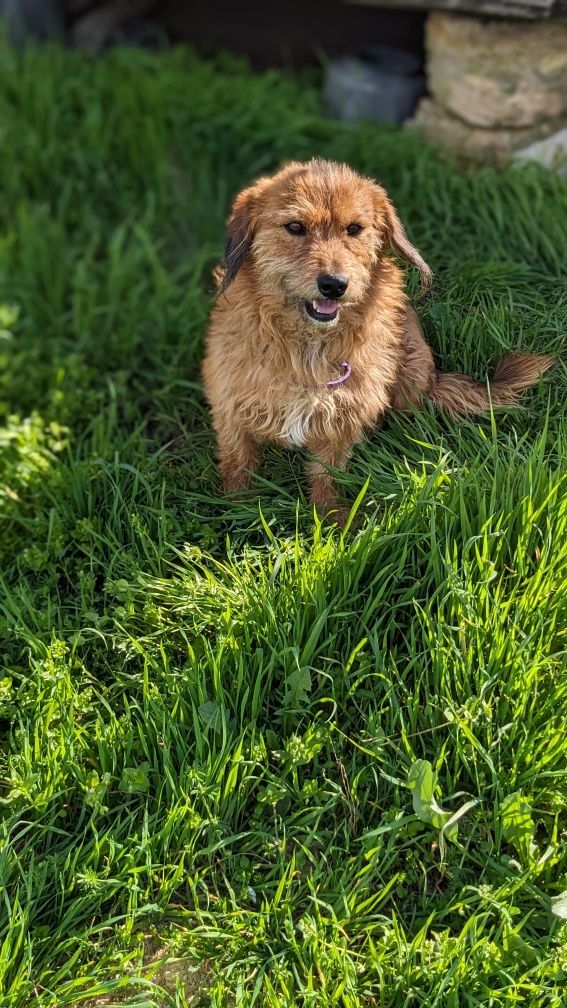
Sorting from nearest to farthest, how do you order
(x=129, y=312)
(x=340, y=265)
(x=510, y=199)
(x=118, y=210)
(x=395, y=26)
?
(x=340, y=265) < (x=510, y=199) < (x=129, y=312) < (x=118, y=210) < (x=395, y=26)

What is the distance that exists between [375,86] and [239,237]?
2.89m

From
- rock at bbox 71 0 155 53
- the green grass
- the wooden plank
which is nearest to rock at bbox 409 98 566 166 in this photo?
the wooden plank

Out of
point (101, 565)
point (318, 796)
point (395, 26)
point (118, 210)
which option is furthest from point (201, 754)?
point (395, 26)

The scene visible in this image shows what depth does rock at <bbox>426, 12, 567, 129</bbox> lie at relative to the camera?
4.32m

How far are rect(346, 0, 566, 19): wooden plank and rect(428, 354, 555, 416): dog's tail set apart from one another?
211cm

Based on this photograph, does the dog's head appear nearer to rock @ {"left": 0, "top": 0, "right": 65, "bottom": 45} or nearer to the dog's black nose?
the dog's black nose

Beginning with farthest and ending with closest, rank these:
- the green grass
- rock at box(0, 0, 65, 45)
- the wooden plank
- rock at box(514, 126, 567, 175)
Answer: rock at box(0, 0, 65, 45) < rock at box(514, 126, 567, 175) < the wooden plank < the green grass

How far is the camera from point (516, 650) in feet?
8.14

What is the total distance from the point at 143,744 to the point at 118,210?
3445mm

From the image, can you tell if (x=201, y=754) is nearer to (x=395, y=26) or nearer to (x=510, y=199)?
(x=510, y=199)

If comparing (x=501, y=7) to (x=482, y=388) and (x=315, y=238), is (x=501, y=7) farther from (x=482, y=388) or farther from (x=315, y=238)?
(x=315, y=238)

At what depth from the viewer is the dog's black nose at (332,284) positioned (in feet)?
7.73

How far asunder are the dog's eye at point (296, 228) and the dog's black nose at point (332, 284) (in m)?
0.15

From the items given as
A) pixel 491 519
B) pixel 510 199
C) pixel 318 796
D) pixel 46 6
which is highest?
pixel 46 6
